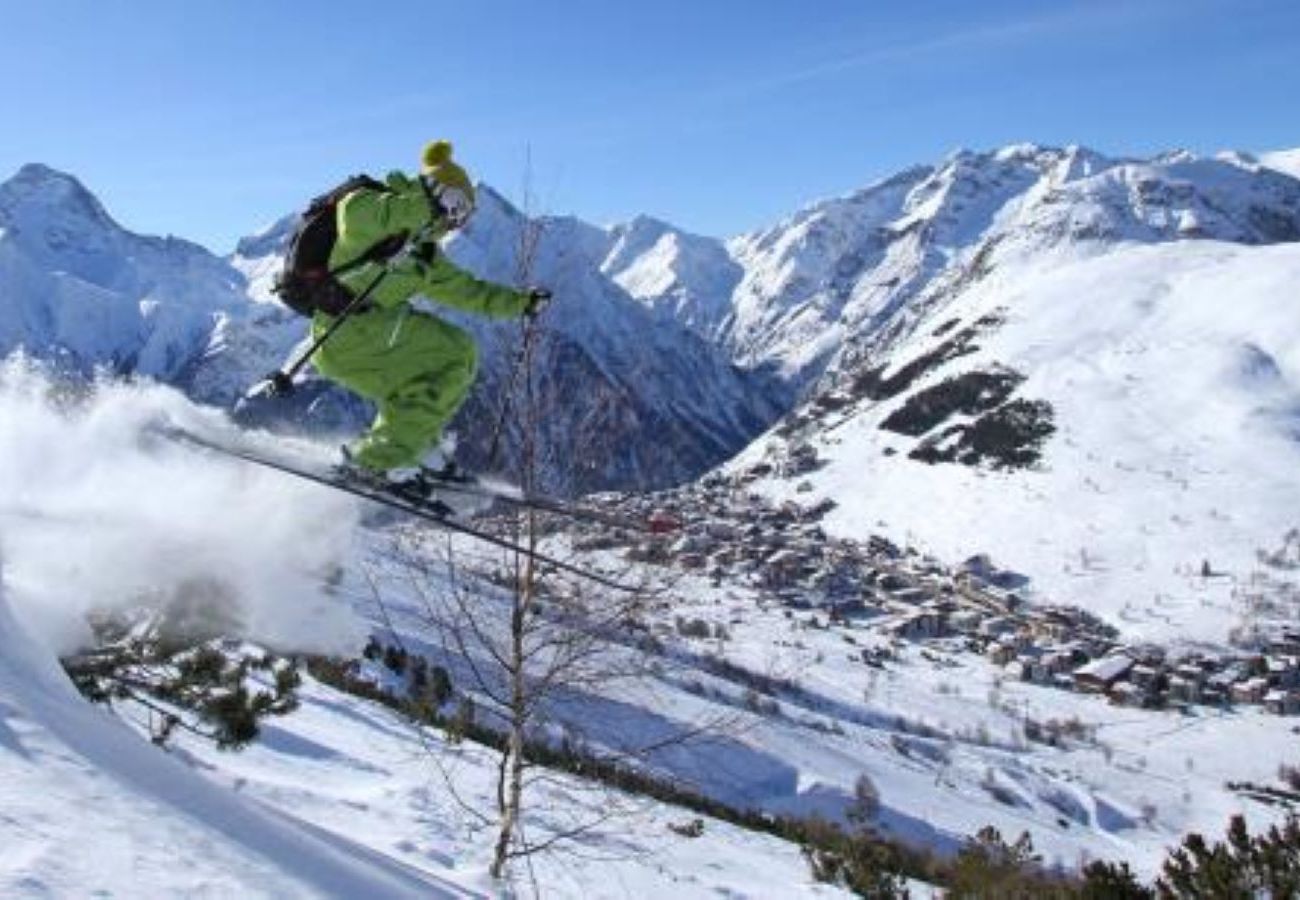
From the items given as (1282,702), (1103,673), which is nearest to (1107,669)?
(1103,673)

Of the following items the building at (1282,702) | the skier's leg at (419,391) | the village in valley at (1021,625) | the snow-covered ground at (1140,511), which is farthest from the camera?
the snow-covered ground at (1140,511)

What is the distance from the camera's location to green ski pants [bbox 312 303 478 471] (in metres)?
9.40

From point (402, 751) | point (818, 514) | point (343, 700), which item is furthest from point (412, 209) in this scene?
point (818, 514)

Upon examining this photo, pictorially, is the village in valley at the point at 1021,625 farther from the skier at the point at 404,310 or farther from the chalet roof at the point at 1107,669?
the skier at the point at 404,310

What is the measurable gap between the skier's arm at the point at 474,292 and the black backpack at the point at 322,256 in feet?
1.28

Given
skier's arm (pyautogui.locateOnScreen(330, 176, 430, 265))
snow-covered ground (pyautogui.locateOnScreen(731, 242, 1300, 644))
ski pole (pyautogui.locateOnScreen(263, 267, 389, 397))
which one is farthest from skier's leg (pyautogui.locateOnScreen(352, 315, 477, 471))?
snow-covered ground (pyautogui.locateOnScreen(731, 242, 1300, 644))

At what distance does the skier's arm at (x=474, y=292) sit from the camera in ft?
29.9

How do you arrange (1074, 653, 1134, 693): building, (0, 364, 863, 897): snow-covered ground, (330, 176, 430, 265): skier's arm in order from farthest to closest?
(1074, 653, 1134, 693): building, (330, 176, 430, 265): skier's arm, (0, 364, 863, 897): snow-covered ground

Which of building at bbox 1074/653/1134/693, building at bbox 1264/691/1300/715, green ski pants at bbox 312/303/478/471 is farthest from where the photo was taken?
building at bbox 1074/653/1134/693

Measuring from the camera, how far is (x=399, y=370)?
9.53 metres

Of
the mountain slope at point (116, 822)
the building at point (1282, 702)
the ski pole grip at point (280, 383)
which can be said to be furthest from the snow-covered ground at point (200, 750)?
the building at point (1282, 702)

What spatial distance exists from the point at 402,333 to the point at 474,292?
687 mm

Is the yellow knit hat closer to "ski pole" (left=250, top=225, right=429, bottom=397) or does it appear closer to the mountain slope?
"ski pole" (left=250, top=225, right=429, bottom=397)

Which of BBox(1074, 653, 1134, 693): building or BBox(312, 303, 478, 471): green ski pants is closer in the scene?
BBox(312, 303, 478, 471): green ski pants
